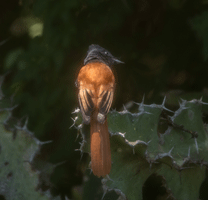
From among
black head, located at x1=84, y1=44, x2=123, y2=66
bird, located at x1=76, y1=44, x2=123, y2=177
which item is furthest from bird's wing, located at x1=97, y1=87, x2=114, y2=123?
black head, located at x1=84, y1=44, x2=123, y2=66

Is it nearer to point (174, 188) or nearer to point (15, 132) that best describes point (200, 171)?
point (174, 188)

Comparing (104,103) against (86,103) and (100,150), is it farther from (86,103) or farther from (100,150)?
(100,150)

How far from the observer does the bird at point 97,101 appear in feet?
3.76

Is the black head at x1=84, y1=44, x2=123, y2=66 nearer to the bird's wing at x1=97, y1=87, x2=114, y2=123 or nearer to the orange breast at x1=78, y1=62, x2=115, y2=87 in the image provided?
the orange breast at x1=78, y1=62, x2=115, y2=87

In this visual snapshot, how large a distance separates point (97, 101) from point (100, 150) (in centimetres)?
32

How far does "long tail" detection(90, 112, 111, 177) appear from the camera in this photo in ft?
3.70

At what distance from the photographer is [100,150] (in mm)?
1148

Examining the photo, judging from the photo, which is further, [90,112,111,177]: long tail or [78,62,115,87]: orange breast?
[78,62,115,87]: orange breast

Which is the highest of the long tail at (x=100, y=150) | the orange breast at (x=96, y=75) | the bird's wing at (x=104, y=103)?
the orange breast at (x=96, y=75)

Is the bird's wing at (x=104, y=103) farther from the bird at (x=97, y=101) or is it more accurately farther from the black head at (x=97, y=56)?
the black head at (x=97, y=56)

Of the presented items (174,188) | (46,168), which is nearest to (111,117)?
(174,188)

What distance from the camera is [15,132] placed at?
1.41m

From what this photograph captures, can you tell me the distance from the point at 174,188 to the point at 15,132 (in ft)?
2.63

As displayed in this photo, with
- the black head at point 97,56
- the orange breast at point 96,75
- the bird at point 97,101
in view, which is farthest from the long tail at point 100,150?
the black head at point 97,56
